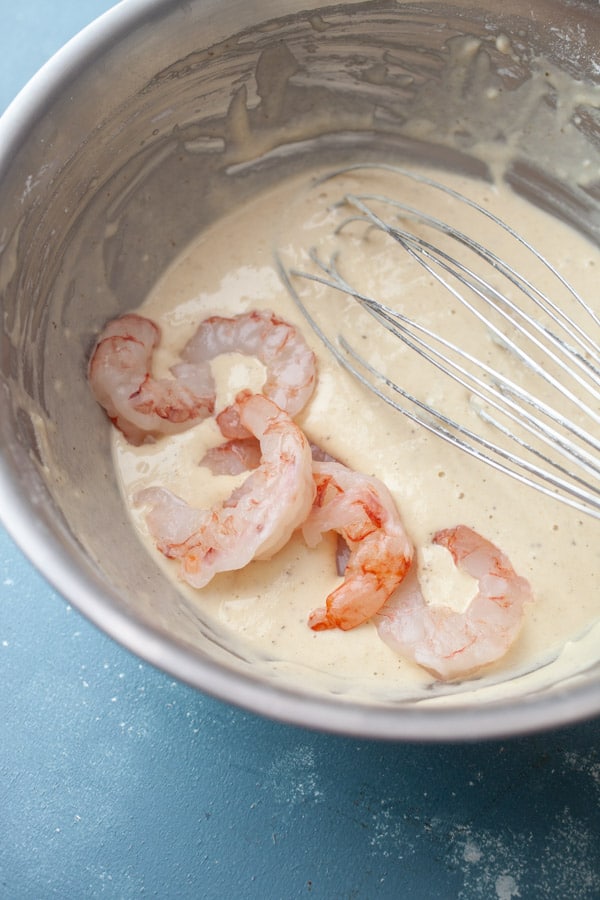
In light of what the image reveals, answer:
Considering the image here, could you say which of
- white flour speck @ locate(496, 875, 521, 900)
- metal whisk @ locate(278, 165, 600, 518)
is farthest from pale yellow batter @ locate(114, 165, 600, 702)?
white flour speck @ locate(496, 875, 521, 900)

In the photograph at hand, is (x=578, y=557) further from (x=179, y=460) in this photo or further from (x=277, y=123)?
(x=277, y=123)

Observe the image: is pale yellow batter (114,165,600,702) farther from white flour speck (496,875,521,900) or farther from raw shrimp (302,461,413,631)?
white flour speck (496,875,521,900)

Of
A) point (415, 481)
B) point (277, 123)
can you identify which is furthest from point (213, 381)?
point (277, 123)

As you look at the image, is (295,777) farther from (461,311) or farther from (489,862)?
(461,311)

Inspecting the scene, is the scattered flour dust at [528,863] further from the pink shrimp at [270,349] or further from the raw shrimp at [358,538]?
the pink shrimp at [270,349]

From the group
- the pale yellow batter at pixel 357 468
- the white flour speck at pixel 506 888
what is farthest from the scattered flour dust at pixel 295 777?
the white flour speck at pixel 506 888

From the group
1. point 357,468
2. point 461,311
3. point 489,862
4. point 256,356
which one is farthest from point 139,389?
point 489,862
